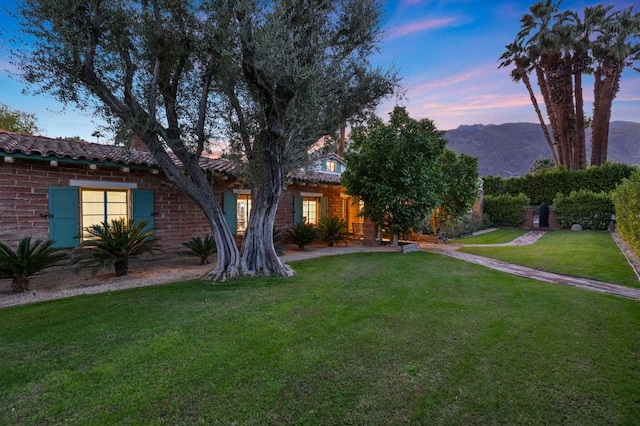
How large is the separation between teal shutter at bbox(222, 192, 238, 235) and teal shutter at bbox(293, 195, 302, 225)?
9.14 feet

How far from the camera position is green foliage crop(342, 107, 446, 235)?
35.2 feet

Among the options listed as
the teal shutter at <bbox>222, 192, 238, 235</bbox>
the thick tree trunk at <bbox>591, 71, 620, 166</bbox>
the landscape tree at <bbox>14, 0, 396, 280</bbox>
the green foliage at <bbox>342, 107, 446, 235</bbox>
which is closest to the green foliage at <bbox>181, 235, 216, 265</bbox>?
the landscape tree at <bbox>14, 0, 396, 280</bbox>

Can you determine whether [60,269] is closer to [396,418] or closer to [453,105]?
[396,418]

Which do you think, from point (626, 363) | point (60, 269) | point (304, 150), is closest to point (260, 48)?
point (304, 150)

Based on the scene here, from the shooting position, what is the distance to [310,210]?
47.5 feet

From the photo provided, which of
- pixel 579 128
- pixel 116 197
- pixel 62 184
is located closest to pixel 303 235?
pixel 116 197

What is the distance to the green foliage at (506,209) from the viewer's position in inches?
825

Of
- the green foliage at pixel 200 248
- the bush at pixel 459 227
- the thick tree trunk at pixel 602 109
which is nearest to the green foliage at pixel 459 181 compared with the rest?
the bush at pixel 459 227

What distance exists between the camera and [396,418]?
236 cm

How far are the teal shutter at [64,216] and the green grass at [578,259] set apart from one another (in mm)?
12401

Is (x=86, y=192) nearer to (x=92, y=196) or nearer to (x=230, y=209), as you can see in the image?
(x=92, y=196)

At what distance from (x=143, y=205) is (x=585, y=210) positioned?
23374 mm

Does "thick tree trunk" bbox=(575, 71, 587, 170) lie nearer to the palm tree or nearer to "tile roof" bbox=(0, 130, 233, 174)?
the palm tree

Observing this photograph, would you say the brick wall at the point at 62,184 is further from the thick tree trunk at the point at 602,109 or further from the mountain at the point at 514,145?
the mountain at the point at 514,145
